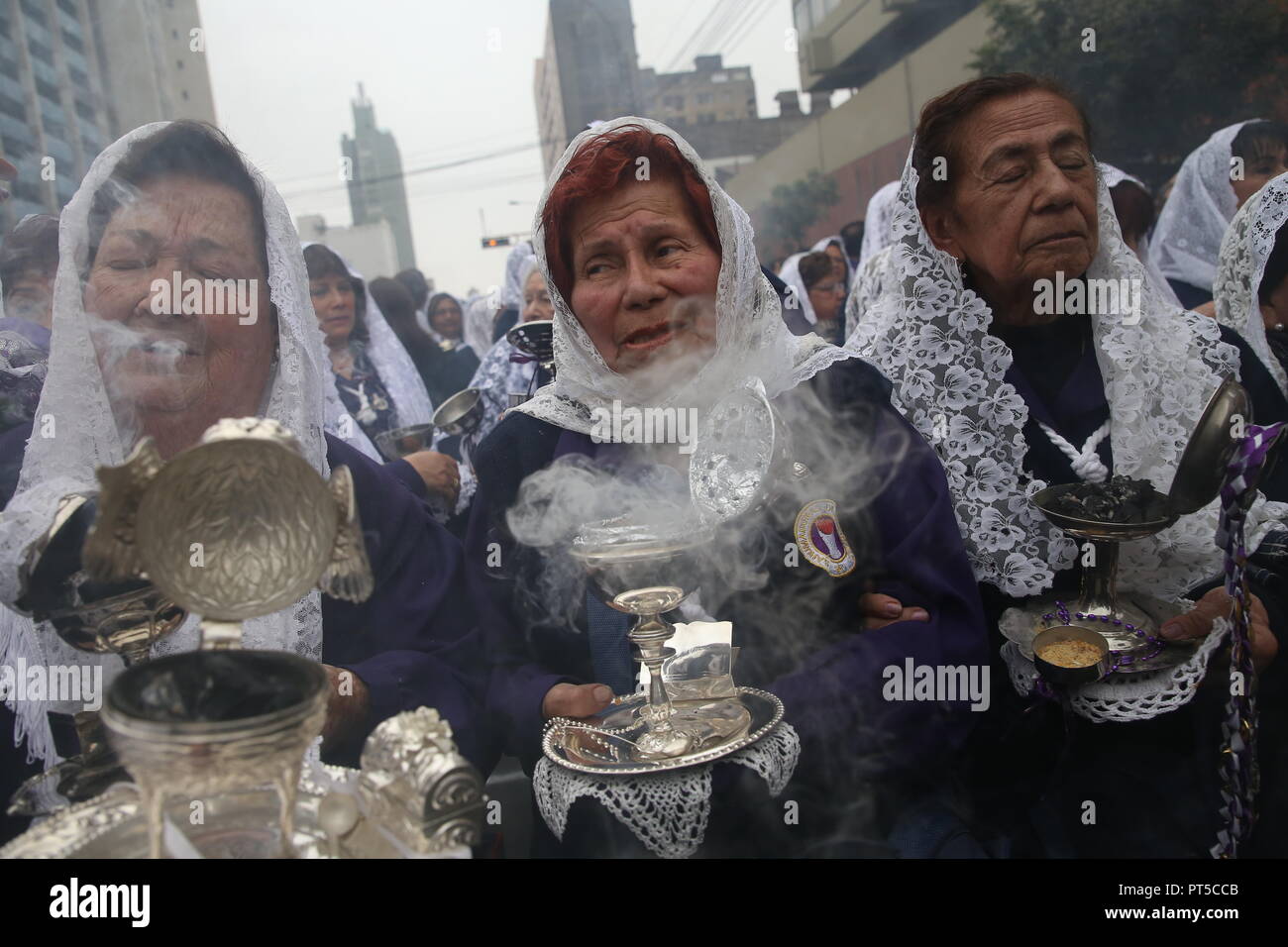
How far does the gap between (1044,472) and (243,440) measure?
1.98 metres

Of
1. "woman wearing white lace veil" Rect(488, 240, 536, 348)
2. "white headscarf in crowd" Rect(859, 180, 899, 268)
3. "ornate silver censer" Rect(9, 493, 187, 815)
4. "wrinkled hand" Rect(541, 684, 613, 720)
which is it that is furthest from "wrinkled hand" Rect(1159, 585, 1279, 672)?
"woman wearing white lace veil" Rect(488, 240, 536, 348)

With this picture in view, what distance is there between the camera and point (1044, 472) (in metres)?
2.21

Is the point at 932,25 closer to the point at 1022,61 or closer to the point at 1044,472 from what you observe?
the point at 1022,61

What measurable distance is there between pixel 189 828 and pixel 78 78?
2.13 m

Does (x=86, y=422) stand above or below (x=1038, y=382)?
above

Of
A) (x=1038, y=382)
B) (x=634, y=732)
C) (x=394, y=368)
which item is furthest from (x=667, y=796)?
(x=394, y=368)

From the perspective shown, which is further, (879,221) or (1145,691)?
(879,221)

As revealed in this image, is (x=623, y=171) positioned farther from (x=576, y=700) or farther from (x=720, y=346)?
(x=576, y=700)

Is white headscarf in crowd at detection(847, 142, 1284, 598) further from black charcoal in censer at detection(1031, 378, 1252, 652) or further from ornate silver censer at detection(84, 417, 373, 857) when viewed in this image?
ornate silver censer at detection(84, 417, 373, 857)

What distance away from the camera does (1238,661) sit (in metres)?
1.69

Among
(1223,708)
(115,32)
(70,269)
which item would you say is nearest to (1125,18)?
(1223,708)

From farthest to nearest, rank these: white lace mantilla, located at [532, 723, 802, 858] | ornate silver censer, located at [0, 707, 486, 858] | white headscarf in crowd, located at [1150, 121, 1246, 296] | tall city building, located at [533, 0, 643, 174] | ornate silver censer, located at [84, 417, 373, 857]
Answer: white headscarf in crowd, located at [1150, 121, 1246, 296] → tall city building, located at [533, 0, 643, 174] → white lace mantilla, located at [532, 723, 802, 858] → ornate silver censer, located at [0, 707, 486, 858] → ornate silver censer, located at [84, 417, 373, 857]

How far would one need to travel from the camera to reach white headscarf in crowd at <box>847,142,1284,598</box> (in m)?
2.11

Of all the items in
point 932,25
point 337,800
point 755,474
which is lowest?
point 337,800
